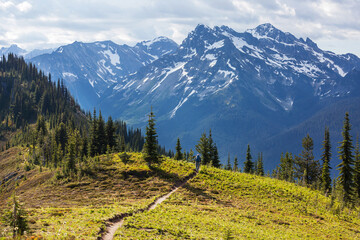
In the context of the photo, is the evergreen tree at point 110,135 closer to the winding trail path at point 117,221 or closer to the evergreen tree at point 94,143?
the evergreen tree at point 94,143

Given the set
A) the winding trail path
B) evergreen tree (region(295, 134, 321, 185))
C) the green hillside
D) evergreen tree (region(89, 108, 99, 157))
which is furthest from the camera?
evergreen tree (region(295, 134, 321, 185))

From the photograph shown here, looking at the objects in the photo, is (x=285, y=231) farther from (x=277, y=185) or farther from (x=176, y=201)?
(x=277, y=185)

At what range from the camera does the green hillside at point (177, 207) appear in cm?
2702

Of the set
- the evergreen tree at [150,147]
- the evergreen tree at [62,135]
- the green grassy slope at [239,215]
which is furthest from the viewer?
the evergreen tree at [62,135]

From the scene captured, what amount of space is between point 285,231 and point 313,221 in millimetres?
8693

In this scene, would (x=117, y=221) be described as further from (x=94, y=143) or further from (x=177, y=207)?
(x=94, y=143)

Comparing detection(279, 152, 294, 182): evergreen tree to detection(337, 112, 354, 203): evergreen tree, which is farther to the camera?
detection(279, 152, 294, 182): evergreen tree

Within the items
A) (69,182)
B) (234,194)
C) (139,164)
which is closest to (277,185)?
(234,194)

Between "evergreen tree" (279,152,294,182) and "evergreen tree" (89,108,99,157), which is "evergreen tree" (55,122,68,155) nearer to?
"evergreen tree" (89,108,99,157)

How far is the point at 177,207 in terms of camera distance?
38406 millimetres

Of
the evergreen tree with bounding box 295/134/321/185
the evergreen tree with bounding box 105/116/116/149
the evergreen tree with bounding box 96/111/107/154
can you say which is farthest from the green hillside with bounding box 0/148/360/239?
the evergreen tree with bounding box 295/134/321/185

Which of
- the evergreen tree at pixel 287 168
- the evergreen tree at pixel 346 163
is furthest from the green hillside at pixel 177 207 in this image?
Answer: the evergreen tree at pixel 287 168

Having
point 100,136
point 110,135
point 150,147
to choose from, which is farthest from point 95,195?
point 110,135

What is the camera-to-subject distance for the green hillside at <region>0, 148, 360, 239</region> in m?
27.0
